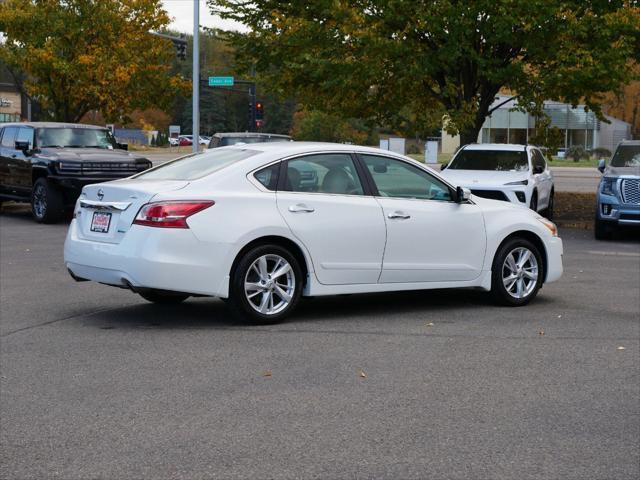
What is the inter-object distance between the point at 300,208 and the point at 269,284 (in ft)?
2.38

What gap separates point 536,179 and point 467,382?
13.9 meters

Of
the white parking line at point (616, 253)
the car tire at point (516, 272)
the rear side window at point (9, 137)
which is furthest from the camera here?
the rear side window at point (9, 137)

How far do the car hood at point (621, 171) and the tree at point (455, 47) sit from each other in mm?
2968

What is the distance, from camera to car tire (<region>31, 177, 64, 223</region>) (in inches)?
775

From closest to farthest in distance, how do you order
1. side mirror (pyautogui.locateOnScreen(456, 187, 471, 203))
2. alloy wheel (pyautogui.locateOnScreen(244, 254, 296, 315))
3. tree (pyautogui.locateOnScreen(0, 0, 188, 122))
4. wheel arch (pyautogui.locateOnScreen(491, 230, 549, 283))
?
alloy wheel (pyautogui.locateOnScreen(244, 254, 296, 315)) < side mirror (pyautogui.locateOnScreen(456, 187, 471, 203)) < wheel arch (pyautogui.locateOnScreen(491, 230, 549, 283)) < tree (pyautogui.locateOnScreen(0, 0, 188, 122))

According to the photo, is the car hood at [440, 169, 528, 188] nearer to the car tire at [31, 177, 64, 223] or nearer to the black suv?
the black suv

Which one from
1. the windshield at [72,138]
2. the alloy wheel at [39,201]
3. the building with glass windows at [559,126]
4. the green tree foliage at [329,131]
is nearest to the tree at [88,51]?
the windshield at [72,138]

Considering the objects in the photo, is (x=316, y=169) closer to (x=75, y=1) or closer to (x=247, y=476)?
(x=247, y=476)

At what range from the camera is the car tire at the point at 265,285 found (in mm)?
8891

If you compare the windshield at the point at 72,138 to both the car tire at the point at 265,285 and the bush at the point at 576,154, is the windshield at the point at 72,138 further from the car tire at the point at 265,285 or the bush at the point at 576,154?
the bush at the point at 576,154

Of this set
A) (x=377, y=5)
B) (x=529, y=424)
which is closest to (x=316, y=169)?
(x=529, y=424)

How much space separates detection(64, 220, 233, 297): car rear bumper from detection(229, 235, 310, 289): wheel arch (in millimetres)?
141

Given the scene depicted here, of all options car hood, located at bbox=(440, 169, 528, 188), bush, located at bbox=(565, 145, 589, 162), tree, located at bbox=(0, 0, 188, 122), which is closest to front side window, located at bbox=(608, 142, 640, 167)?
car hood, located at bbox=(440, 169, 528, 188)

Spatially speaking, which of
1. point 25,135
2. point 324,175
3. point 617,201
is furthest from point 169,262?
point 25,135
